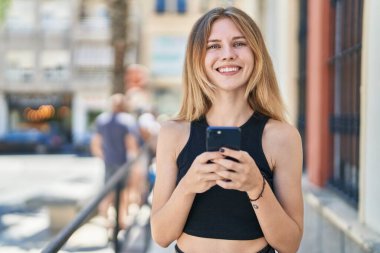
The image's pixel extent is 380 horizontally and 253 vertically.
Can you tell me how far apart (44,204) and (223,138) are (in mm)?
6902

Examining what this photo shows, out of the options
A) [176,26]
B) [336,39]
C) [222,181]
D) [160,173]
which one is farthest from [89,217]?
[176,26]

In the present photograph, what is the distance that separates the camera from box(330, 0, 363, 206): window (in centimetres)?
345

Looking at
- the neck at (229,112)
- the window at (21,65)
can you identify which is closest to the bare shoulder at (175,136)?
the neck at (229,112)

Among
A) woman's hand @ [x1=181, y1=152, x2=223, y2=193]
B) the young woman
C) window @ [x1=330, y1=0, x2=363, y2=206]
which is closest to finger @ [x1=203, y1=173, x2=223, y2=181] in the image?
woman's hand @ [x1=181, y1=152, x2=223, y2=193]

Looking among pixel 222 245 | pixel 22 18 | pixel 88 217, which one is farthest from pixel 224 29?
pixel 22 18

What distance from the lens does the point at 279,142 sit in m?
1.72

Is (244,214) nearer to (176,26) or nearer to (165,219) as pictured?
(165,219)

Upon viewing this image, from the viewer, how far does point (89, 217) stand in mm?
2936

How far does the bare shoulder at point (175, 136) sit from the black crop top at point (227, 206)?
2 centimetres

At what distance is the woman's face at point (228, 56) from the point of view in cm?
175

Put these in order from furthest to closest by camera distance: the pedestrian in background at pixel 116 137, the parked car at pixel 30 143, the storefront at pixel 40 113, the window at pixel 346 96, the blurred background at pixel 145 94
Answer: the storefront at pixel 40 113
the parked car at pixel 30 143
the pedestrian in background at pixel 116 137
the window at pixel 346 96
the blurred background at pixel 145 94

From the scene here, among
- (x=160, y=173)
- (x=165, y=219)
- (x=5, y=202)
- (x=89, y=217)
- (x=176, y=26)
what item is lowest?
(x=5, y=202)

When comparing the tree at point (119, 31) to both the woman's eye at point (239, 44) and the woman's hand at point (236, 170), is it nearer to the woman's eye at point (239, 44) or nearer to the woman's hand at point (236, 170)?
the woman's eye at point (239, 44)

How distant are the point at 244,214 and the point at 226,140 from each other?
1.10ft
